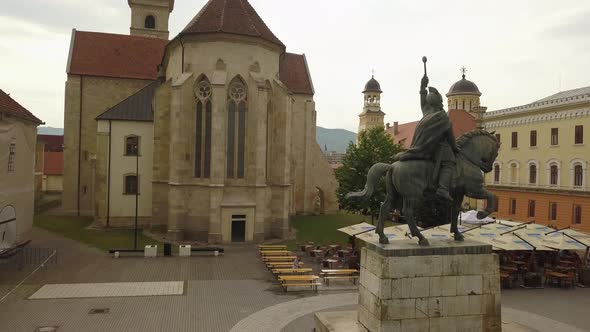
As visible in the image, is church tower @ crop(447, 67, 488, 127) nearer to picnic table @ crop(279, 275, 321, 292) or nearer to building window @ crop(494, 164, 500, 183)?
building window @ crop(494, 164, 500, 183)

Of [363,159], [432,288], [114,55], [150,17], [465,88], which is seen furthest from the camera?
[465,88]

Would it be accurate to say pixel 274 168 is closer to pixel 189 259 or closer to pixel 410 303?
pixel 189 259

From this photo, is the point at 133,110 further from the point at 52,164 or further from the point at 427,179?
the point at 52,164

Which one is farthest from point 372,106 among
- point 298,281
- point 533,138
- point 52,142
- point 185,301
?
point 185,301

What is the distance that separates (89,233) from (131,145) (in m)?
7.79

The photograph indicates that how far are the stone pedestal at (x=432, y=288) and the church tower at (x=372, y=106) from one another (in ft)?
283

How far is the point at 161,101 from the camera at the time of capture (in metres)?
35.0

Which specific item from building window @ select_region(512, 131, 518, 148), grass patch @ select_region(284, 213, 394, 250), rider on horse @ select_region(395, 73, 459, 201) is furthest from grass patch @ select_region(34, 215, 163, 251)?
building window @ select_region(512, 131, 518, 148)

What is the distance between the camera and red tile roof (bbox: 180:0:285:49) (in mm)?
32219

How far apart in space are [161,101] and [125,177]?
7395 mm

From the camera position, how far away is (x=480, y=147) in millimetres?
12969

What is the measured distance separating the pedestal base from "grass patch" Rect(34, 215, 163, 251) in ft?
70.5

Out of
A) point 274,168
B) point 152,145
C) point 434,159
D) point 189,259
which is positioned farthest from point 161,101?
point 434,159

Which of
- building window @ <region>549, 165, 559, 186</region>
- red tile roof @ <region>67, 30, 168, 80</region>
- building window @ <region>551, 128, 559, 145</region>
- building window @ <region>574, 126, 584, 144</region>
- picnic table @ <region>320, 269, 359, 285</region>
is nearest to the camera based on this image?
picnic table @ <region>320, 269, 359, 285</region>
